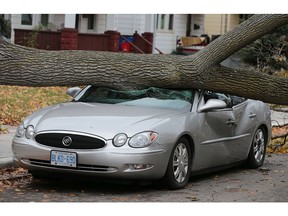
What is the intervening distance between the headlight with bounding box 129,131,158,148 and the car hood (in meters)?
0.06

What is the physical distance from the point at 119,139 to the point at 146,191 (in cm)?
89

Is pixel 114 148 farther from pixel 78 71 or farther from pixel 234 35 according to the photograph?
pixel 234 35

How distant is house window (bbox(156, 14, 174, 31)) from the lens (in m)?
38.3

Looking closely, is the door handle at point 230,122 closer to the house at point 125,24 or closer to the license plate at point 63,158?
the license plate at point 63,158

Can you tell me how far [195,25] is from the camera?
1619 inches

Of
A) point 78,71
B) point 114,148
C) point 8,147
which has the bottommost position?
point 8,147

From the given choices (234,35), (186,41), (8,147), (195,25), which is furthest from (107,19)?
(234,35)

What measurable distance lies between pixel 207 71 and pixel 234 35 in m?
0.60

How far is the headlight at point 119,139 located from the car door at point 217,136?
142 centimetres

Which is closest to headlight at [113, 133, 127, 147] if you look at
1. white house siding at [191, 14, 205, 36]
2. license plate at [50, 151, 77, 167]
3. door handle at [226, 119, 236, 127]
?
license plate at [50, 151, 77, 167]

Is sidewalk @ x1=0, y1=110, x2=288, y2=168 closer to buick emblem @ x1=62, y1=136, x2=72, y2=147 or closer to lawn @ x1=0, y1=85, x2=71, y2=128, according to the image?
lawn @ x1=0, y1=85, x2=71, y2=128

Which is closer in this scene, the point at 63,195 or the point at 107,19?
the point at 63,195

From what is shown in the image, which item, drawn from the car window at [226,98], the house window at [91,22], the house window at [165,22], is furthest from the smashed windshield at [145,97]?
the house window at [165,22]

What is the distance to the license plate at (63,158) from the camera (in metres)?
8.84
